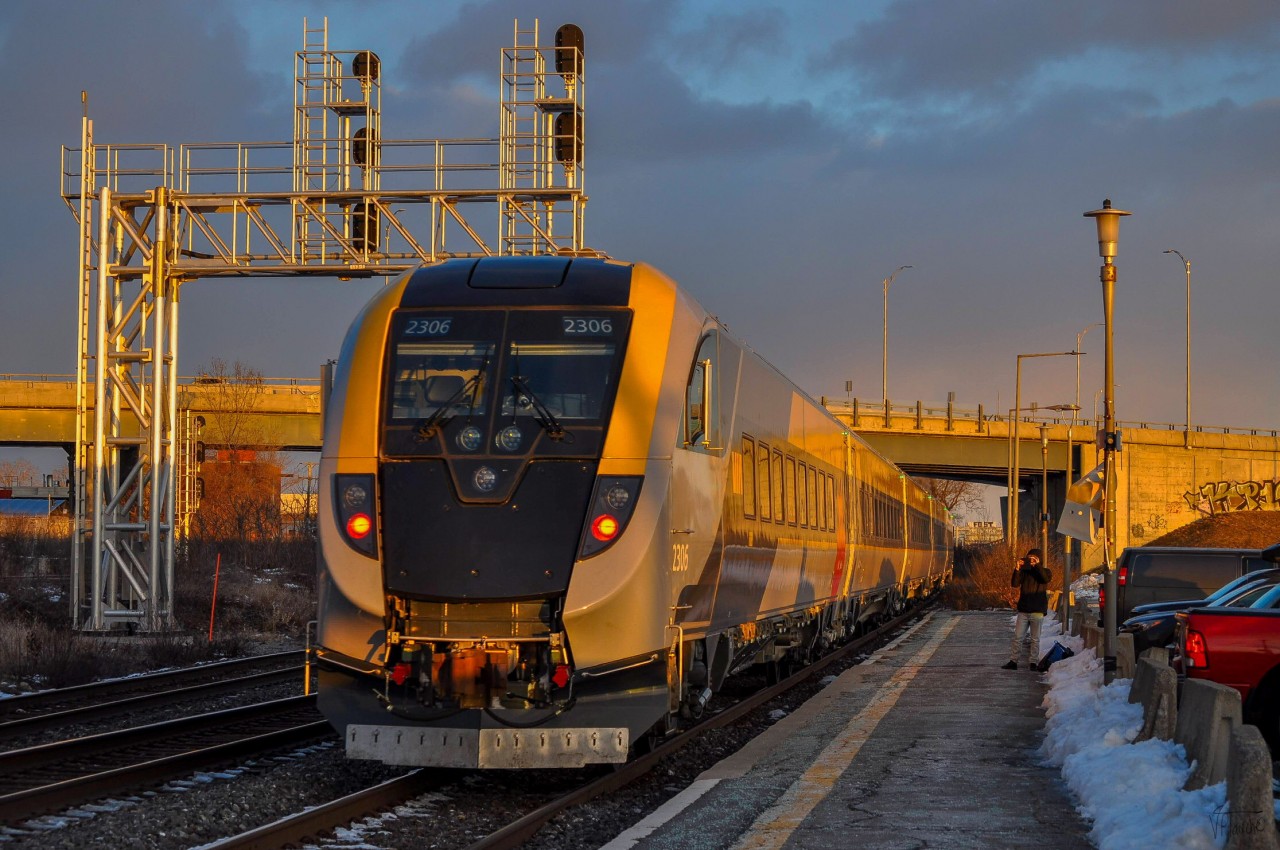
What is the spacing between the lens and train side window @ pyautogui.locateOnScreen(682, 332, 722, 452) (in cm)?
1070

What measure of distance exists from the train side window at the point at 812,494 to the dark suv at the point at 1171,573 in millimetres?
8446

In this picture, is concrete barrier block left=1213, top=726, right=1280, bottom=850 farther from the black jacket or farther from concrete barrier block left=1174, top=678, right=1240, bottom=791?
the black jacket

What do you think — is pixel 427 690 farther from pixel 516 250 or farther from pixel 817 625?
pixel 516 250

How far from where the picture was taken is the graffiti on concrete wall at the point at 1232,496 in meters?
63.9

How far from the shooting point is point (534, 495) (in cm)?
963

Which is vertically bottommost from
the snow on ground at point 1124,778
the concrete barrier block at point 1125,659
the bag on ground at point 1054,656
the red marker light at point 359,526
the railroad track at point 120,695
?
the railroad track at point 120,695

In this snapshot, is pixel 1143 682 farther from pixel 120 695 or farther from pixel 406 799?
pixel 120 695

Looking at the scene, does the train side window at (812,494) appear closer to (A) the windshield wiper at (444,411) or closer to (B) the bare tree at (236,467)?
(A) the windshield wiper at (444,411)

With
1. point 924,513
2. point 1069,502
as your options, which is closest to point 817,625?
point 1069,502

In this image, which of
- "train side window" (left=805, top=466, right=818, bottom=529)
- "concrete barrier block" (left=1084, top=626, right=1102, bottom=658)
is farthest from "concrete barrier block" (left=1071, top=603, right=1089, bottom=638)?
"train side window" (left=805, top=466, right=818, bottom=529)

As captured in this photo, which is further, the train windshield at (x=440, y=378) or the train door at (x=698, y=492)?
the train door at (x=698, y=492)

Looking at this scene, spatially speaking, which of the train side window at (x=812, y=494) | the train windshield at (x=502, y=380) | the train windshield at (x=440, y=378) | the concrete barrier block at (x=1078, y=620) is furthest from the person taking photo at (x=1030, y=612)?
the train windshield at (x=440, y=378)

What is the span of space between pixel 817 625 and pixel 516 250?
784cm

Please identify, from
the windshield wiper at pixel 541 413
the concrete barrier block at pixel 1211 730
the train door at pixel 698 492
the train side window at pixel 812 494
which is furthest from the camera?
the train side window at pixel 812 494
